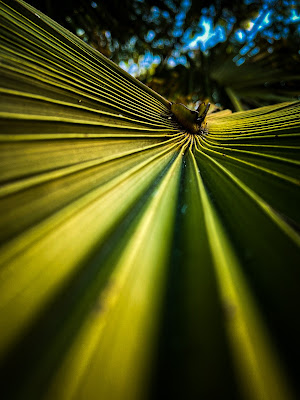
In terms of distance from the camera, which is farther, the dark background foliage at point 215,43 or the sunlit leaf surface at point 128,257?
the dark background foliage at point 215,43

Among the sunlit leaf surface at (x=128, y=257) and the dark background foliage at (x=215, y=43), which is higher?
the dark background foliage at (x=215, y=43)

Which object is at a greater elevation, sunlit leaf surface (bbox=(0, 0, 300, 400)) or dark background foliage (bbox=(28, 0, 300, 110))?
dark background foliage (bbox=(28, 0, 300, 110))

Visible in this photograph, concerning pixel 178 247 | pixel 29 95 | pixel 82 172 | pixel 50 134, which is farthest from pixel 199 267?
pixel 29 95

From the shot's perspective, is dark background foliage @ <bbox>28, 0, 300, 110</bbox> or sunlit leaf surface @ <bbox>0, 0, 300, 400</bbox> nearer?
sunlit leaf surface @ <bbox>0, 0, 300, 400</bbox>

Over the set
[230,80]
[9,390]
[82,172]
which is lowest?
[9,390]

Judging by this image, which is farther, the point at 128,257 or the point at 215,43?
the point at 215,43

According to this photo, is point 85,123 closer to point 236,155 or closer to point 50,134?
point 50,134

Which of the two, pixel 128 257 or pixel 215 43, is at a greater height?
pixel 215 43

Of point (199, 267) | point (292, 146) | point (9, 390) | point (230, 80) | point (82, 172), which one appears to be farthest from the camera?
point (230, 80)
